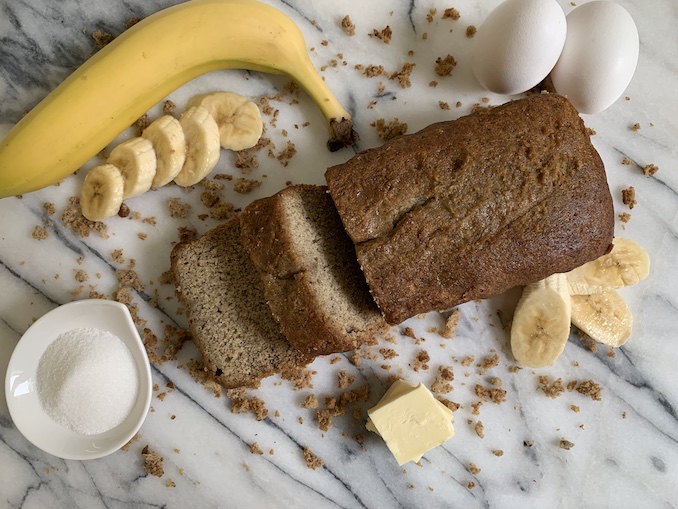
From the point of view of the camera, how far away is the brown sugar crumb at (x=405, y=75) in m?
2.35

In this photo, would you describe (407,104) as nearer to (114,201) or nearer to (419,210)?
(419,210)

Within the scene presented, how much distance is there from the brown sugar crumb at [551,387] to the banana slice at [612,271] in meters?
0.38

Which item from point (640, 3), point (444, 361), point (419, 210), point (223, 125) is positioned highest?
point (223, 125)

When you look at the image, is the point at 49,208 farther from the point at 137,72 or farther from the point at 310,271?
the point at 310,271

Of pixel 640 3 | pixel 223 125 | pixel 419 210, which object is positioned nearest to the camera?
pixel 419 210

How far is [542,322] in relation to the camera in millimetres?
2314

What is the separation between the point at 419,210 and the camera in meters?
1.94

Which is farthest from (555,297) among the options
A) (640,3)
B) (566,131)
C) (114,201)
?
(114,201)

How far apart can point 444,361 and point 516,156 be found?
0.91 meters

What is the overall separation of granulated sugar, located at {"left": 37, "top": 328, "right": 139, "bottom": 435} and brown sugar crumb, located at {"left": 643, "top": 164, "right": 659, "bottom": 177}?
215 centimetres

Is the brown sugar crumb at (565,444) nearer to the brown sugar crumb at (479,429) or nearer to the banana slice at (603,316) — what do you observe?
the brown sugar crumb at (479,429)

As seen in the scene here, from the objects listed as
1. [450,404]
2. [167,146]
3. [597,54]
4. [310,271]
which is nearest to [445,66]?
[597,54]

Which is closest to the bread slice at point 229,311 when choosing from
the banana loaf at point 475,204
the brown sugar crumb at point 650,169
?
the banana loaf at point 475,204

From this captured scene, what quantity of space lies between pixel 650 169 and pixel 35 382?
2.52 metres
